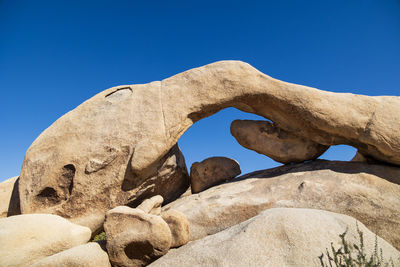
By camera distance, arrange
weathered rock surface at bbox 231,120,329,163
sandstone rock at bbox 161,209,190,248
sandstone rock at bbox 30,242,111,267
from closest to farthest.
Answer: sandstone rock at bbox 30,242,111,267 < sandstone rock at bbox 161,209,190,248 < weathered rock surface at bbox 231,120,329,163

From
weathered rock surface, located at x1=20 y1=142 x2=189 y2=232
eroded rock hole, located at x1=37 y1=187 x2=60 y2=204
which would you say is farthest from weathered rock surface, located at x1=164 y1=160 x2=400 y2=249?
eroded rock hole, located at x1=37 y1=187 x2=60 y2=204

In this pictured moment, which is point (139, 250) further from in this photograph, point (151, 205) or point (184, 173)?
point (184, 173)

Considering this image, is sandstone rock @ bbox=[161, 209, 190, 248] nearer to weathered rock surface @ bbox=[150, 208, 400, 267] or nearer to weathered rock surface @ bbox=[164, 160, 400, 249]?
weathered rock surface @ bbox=[150, 208, 400, 267]

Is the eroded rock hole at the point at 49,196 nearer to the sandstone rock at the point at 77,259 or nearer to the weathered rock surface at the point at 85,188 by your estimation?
the weathered rock surface at the point at 85,188

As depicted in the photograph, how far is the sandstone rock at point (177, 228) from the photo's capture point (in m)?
4.18

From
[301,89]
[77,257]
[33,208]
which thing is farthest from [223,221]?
[33,208]

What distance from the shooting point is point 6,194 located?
6.48 m

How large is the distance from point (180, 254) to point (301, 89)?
4.16 m

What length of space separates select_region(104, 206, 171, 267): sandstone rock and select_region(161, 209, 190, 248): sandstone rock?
0.91 feet

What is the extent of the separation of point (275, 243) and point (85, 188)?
3.82 meters

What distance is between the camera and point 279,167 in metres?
6.62

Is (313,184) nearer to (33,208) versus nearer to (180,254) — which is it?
(180,254)

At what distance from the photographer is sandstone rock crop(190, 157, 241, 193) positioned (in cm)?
702

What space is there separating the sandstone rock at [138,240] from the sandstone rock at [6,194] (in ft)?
12.3
